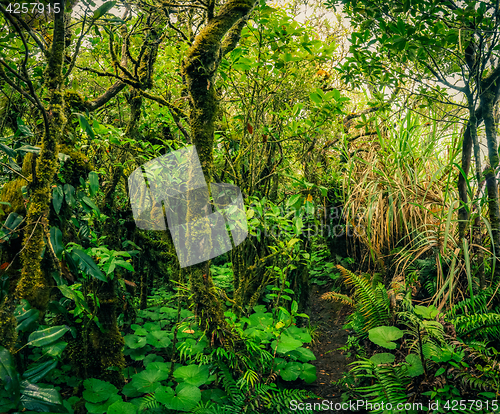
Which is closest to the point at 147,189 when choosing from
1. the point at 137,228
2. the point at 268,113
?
the point at 137,228

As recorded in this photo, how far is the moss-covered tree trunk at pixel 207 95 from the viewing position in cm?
156

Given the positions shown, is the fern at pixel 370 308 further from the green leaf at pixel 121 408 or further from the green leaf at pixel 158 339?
the green leaf at pixel 121 408

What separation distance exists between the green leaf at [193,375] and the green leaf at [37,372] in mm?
801

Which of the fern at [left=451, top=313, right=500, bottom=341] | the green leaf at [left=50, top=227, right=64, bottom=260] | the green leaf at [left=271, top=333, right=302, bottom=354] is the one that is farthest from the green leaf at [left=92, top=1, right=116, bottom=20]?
the fern at [left=451, top=313, right=500, bottom=341]

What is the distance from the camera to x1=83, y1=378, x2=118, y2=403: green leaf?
1.71 metres

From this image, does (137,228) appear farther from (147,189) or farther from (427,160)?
(427,160)

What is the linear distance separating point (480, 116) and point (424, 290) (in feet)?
4.85

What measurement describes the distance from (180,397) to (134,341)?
35.1 inches

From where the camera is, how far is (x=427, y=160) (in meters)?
3.30

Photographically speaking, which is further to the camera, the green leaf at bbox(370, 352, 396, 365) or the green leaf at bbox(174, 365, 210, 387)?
the green leaf at bbox(370, 352, 396, 365)

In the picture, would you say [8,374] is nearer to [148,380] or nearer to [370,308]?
[148,380]

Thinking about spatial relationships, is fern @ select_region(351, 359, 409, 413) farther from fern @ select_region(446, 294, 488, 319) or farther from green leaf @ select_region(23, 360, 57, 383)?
green leaf @ select_region(23, 360, 57, 383)

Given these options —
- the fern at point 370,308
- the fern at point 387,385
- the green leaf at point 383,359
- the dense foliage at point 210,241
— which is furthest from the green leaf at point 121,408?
the fern at point 370,308

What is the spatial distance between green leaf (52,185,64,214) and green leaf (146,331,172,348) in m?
1.46
